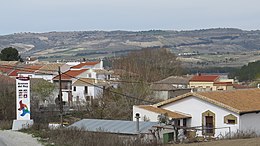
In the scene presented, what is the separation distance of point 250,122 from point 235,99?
8.42 feet

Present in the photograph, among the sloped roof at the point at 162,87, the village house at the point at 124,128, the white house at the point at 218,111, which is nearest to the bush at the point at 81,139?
the village house at the point at 124,128

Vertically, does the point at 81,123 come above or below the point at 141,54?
below

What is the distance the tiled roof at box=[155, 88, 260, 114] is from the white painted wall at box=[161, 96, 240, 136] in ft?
1.14

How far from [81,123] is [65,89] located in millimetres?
45985

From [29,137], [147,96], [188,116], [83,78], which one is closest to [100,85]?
[83,78]

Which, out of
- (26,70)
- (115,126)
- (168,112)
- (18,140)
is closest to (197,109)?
(168,112)

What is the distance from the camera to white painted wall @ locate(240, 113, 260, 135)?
3431cm

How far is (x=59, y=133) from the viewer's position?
2522 centimetres

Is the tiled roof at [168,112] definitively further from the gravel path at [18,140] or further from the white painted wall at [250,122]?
the gravel path at [18,140]

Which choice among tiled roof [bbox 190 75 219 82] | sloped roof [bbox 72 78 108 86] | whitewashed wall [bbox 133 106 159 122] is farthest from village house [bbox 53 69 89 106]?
whitewashed wall [bbox 133 106 159 122]

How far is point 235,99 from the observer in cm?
3694

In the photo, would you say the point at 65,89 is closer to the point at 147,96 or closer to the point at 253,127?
the point at 147,96

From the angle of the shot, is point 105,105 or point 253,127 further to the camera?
point 105,105

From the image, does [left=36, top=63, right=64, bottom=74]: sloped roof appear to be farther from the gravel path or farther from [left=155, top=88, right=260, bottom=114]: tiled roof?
the gravel path
